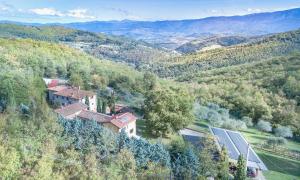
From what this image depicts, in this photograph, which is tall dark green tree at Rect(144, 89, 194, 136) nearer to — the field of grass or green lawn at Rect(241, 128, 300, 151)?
the field of grass

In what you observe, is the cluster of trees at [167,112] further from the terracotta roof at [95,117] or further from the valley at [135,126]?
the terracotta roof at [95,117]

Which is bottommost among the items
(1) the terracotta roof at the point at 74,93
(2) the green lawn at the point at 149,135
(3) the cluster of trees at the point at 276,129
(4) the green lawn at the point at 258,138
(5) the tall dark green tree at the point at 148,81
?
(4) the green lawn at the point at 258,138

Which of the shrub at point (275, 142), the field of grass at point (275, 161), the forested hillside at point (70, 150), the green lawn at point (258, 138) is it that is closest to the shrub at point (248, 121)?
the green lawn at point (258, 138)

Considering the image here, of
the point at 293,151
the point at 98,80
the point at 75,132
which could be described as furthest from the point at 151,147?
the point at 98,80

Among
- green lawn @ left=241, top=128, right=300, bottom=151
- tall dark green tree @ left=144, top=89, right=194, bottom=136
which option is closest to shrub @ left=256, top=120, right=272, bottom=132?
green lawn @ left=241, top=128, right=300, bottom=151

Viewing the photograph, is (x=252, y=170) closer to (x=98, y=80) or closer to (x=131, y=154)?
(x=131, y=154)

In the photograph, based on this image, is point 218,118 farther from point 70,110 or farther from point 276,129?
point 70,110
